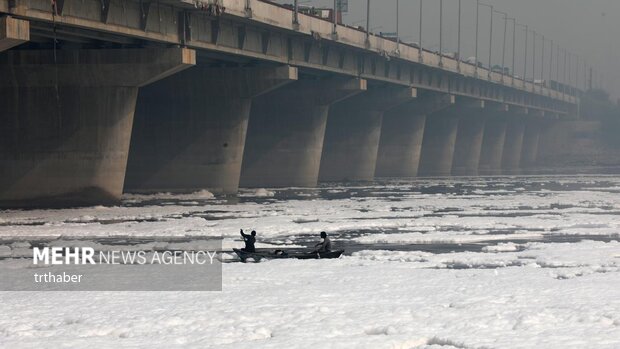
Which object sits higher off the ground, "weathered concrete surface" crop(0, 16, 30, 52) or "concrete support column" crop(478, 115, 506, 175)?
"weathered concrete surface" crop(0, 16, 30, 52)

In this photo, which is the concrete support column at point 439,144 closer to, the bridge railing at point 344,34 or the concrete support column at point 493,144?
the bridge railing at point 344,34

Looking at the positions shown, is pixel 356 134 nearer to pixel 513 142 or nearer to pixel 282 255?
pixel 282 255

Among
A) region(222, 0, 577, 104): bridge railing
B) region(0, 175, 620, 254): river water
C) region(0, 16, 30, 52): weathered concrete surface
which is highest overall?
region(222, 0, 577, 104): bridge railing

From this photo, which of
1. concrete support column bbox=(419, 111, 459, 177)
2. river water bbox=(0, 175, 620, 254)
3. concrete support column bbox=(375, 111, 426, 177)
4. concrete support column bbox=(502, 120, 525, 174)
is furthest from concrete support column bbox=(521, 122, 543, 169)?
river water bbox=(0, 175, 620, 254)

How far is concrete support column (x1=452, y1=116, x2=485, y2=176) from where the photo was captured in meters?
144

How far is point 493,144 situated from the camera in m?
161

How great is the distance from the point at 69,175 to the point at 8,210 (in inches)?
139

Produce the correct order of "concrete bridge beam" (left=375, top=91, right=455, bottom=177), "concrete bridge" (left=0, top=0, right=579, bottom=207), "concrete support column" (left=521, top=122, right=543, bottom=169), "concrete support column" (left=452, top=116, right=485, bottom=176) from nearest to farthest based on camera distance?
"concrete bridge" (left=0, top=0, right=579, bottom=207) → "concrete bridge beam" (left=375, top=91, right=455, bottom=177) → "concrete support column" (left=452, top=116, right=485, bottom=176) → "concrete support column" (left=521, top=122, right=543, bottom=169)

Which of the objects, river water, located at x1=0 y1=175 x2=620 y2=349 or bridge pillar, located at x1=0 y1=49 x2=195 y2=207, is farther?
bridge pillar, located at x1=0 y1=49 x2=195 y2=207

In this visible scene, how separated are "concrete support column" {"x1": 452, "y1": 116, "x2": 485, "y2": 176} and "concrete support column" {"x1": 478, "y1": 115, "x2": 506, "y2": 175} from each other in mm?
12863

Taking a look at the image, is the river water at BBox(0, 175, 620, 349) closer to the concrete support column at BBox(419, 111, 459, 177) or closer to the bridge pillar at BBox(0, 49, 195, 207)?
the bridge pillar at BBox(0, 49, 195, 207)

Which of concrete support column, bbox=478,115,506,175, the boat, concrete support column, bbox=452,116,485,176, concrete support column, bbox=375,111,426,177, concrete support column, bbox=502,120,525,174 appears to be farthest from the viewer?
concrete support column, bbox=502,120,525,174

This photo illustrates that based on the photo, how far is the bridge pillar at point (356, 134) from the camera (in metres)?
102

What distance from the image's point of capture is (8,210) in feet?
175
